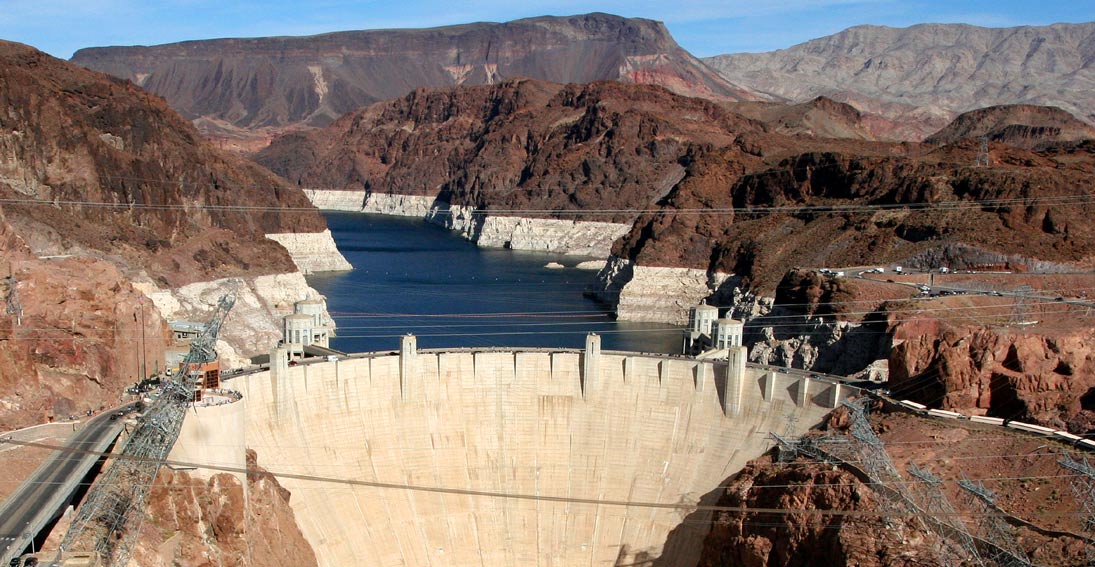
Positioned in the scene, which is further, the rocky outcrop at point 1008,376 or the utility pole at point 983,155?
the utility pole at point 983,155

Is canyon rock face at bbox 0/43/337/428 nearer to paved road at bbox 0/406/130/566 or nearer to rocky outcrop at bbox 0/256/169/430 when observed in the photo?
rocky outcrop at bbox 0/256/169/430

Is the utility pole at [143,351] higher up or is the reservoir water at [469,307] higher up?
the utility pole at [143,351]

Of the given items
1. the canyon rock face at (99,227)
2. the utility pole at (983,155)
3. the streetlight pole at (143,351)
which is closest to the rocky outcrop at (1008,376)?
the streetlight pole at (143,351)

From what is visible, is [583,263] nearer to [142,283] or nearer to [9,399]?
[142,283]

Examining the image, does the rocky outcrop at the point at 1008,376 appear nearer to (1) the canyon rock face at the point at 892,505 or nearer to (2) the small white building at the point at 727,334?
(1) the canyon rock face at the point at 892,505

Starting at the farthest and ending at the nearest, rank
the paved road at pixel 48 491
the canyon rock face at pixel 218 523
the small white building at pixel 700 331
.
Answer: the small white building at pixel 700 331
the canyon rock face at pixel 218 523
the paved road at pixel 48 491

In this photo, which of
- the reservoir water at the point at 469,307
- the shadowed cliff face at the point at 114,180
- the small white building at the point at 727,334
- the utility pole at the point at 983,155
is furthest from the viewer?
the utility pole at the point at 983,155

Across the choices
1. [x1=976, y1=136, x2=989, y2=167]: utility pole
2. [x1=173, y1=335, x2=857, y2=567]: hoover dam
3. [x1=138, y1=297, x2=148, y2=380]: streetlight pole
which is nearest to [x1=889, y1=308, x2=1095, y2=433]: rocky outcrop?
[x1=173, y1=335, x2=857, y2=567]: hoover dam
